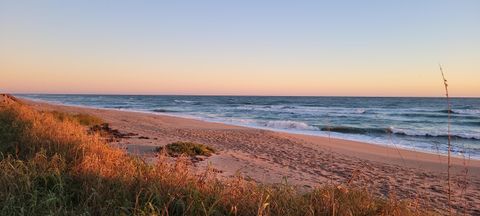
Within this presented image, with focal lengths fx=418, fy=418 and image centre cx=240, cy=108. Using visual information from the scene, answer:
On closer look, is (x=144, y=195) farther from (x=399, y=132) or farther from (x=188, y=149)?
(x=399, y=132)

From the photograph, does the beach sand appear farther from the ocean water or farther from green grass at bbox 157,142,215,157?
the ocean water

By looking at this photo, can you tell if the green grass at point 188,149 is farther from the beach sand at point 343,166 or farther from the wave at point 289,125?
the wave at point 289,125

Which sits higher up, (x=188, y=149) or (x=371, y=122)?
(x=188, y=149)

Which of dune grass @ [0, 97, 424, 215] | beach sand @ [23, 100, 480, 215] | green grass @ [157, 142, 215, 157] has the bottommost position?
beach sand @ [23, 100, 480, 215]

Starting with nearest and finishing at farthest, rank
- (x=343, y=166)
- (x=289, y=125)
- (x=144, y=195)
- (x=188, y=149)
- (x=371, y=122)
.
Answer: (x=144, y=195) < (x=188, y=149) < (x=343, y=166) < (x=289, y=125) < (x=371, y=122)

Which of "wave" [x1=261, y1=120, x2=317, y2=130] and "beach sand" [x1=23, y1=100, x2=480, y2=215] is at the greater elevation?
"beach sand" [x1=23, y1=100, x2=480, y2=215]

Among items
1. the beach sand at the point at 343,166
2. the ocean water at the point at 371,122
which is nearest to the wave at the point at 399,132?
the ocean water at the point at 371,122

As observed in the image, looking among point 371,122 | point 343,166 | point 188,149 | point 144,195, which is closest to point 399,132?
point 371,122

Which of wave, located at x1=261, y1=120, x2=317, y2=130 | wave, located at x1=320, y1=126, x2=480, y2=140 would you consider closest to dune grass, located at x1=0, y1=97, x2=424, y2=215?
wave, located at x1=320, y1=126, x2=480, y2=140

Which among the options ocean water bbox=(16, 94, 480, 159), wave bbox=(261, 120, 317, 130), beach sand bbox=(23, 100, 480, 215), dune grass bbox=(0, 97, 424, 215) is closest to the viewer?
dune grass bbox=(0, 97, 424, 215)

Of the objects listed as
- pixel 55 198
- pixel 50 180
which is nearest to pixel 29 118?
pixel 50 180

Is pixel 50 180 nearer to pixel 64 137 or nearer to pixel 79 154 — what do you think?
pixel 79 154

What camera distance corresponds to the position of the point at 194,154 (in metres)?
10.4

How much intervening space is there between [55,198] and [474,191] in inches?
313
